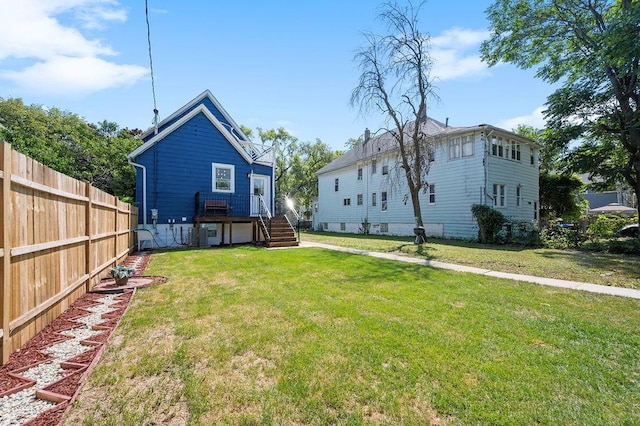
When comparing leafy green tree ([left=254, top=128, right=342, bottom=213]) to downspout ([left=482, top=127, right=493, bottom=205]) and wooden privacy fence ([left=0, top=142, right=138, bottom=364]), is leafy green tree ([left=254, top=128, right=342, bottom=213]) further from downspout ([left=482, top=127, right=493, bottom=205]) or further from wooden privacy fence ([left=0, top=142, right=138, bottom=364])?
wooden privacy fence ([left=0, top=142, right=138, bottom=364])

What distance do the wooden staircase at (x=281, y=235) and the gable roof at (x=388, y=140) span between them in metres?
6.72

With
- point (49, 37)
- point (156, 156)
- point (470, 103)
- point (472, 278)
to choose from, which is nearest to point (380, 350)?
point (472, 278)

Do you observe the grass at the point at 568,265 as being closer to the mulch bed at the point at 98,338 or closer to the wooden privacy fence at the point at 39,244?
the mulch bed at the point at 98,338

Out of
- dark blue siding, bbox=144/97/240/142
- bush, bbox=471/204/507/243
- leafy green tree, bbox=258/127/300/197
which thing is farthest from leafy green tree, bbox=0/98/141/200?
bush, bbox=471/204/507/243

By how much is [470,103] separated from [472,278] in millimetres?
11683

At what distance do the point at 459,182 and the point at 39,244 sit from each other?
1805cm

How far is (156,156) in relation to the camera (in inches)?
475

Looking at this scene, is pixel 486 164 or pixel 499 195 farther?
pixel 499 195

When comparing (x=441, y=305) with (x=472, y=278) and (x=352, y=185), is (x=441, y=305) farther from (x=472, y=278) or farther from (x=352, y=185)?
(x=352, y=185)

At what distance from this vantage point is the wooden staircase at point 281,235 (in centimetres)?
1219

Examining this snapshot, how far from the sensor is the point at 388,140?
2280cm

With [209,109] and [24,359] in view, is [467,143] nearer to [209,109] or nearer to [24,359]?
[209,109]

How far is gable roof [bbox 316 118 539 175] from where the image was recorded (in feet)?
53.5

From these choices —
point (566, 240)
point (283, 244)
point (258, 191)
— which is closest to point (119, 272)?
point (283, 244)
